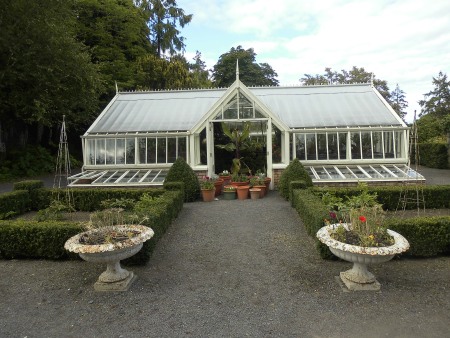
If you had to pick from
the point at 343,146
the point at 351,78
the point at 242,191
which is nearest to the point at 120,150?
the point at 242,191

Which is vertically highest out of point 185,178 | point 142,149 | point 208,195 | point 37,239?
point 142,149

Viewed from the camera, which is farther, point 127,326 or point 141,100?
point 141,100

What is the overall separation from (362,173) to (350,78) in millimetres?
36094

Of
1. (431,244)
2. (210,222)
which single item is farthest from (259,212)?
(431,244)

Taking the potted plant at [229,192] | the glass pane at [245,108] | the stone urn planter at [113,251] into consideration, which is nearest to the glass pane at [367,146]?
the glass pane at [245,108]

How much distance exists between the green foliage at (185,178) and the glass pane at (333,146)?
5.51 metres

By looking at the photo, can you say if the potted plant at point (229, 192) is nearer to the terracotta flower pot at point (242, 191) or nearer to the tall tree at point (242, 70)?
the terracotta flower pot at point (242, 191)

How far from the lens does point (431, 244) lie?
220 inches

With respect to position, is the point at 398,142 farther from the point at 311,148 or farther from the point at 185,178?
the point at 185,178

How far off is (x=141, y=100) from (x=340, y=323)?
557 inches

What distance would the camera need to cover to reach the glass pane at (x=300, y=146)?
13.1 meters

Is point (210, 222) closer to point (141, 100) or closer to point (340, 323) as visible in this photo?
point (340, 323)

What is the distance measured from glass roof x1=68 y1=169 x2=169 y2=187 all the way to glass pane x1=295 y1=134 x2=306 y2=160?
5.27 m

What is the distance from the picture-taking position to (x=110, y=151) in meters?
13.6
